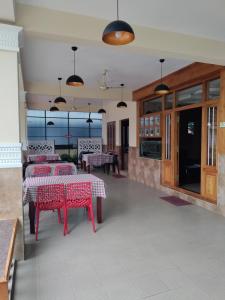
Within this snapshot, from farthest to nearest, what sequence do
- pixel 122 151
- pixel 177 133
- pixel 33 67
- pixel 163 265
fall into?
pixel 122 151 → pixel 177 133 → pixel 33 67 → pixel 163 265

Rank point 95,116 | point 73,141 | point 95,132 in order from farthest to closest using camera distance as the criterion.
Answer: point 95,132
point 95,116
point 73,141

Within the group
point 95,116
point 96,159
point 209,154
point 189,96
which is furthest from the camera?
point 95,116

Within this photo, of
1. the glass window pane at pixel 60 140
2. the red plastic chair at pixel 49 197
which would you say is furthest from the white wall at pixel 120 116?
the red plastic chair at pixel 49 197

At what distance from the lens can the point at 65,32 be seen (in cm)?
266

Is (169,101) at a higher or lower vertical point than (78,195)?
higher

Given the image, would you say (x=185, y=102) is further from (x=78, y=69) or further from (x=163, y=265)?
(x=163, y=265)

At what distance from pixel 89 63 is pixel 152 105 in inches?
97.6

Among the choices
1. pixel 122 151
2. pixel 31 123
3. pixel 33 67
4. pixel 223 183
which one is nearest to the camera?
pixel 223 183

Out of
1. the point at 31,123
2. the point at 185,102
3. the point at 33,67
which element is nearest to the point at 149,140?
the point at 185,102

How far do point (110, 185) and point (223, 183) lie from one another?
316 cm

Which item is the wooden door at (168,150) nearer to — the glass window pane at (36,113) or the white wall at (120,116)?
the white wall at (120,116)

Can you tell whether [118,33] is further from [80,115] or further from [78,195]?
[80,115]

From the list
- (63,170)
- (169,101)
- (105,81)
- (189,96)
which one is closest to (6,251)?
(63,170)

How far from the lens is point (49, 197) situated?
3100mm
